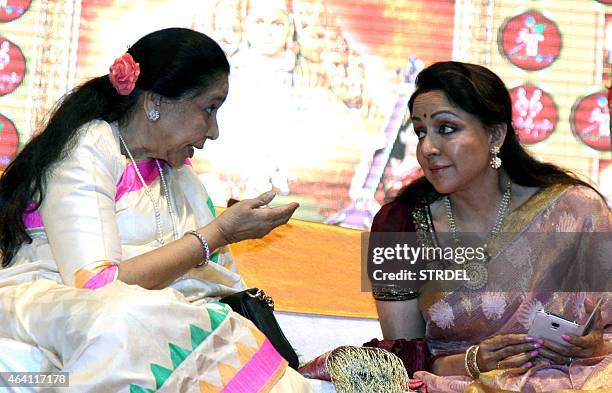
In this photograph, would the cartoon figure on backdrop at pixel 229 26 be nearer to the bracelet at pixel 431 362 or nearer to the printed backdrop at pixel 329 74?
the printed backdrop at pixel 329 74

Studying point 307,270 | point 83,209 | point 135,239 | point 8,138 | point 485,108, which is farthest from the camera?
point 8,138

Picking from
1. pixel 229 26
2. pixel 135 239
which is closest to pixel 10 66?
pixel 229 26

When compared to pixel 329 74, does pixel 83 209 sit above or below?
below

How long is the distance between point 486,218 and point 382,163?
1130 millimetres

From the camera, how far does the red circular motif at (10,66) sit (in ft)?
15.6

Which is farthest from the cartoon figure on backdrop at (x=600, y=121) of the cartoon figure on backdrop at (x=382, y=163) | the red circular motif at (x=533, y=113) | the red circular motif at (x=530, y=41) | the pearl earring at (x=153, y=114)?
the pearl earring at (x=153, y=114)

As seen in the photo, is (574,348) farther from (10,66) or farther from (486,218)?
(10,66)

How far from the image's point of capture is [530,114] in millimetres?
5031

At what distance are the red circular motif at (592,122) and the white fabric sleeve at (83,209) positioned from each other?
262 centimetres

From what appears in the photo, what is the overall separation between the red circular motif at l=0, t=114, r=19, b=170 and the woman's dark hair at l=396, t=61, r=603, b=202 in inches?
75.0

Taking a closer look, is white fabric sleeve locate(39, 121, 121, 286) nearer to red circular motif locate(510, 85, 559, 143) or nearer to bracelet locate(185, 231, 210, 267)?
bracelet locate(185, 231, 210, 267)

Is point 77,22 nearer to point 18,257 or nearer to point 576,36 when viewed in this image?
point 18,257

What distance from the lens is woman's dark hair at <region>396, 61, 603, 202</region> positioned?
3.70m

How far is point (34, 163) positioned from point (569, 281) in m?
1.92
